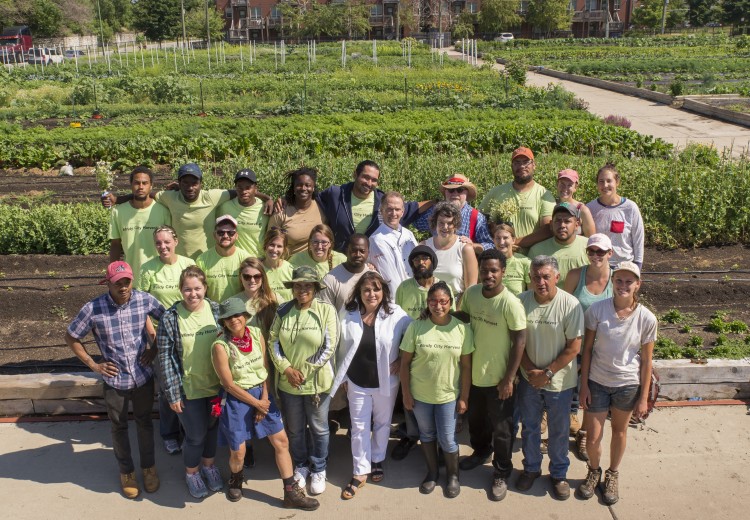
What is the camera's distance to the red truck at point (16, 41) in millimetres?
54031

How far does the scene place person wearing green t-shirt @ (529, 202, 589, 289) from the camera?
5387 millimetres

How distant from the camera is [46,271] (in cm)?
947

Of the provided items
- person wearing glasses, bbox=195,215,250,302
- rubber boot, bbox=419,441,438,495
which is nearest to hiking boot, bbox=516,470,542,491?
rubber boot, bbox=419,441,438,495

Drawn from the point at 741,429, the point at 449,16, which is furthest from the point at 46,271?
the point at 449,16

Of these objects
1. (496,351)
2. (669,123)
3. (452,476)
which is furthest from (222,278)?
(669,123)

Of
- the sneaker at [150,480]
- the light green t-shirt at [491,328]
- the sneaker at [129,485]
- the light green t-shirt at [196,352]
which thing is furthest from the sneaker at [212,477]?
the light green t-shirt at [491,328]

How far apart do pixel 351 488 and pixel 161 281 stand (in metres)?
2.07

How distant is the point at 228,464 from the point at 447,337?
6.55 feet

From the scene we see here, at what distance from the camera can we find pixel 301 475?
5117 millimetres

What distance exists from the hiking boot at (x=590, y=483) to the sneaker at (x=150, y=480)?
3013 mm

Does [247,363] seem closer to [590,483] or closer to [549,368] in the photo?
[549,368]

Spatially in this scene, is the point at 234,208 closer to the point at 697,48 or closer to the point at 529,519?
the point at 529,519

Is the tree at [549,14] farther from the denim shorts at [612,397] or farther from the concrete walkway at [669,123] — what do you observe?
the denim shorts at [612,397]

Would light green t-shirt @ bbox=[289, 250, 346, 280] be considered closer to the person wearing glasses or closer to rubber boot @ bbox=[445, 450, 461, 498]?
the person wearing glasses
